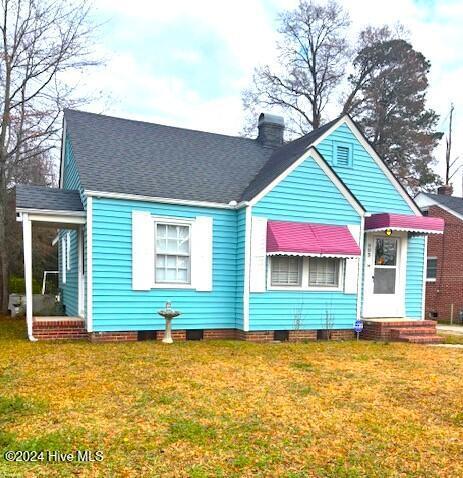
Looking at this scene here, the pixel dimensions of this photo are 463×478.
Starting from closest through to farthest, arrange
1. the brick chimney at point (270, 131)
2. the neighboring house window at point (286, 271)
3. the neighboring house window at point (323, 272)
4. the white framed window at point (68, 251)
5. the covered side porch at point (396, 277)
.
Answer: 1. the neighboring house window at point (286, 271)
2. the neighboring house window at point (323, 272)
3. the covered side porch at point (396, 277)
4. the white framed window at point (68, 251)
5. the brick chimney at point (270, 131)

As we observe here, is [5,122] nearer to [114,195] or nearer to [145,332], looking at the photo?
[114,195]

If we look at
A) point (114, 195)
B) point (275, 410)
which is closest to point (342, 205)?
point (114, 195)

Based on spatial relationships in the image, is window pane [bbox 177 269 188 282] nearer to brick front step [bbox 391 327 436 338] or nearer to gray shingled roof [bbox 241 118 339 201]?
gray shingled roof [bbox 241 118 339 201]

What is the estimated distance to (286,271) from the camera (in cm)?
1046

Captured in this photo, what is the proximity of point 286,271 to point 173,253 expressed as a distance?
2.68 m

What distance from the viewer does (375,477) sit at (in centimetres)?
336

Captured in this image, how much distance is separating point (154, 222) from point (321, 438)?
Result: 6464 mm

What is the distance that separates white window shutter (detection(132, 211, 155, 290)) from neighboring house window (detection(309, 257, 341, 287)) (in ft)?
12.5

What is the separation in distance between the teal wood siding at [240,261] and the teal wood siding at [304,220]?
0.30 m

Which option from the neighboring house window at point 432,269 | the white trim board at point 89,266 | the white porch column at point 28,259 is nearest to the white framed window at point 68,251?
the white porch column at point 28,259

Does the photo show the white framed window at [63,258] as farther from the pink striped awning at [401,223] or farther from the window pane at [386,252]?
the window pane at [386,252]

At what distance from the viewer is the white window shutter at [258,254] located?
999 centimetres

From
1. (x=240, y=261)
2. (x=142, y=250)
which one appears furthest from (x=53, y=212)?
(x=240, y=261)

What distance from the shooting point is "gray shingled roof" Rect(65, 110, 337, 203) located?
980cm
